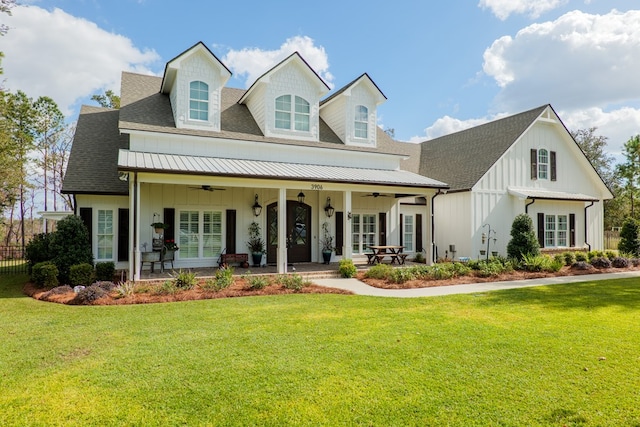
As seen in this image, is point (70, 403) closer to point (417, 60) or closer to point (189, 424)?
point (189, 424)

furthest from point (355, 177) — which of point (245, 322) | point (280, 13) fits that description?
point (245, 322)

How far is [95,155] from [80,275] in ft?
20.3

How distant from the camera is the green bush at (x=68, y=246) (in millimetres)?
10703

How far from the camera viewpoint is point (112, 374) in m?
4.56

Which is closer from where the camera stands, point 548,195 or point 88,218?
point 88,218

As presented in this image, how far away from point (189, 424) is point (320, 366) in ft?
5.91

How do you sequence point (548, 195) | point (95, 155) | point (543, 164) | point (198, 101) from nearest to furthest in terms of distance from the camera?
1. point (198, 101)
2. point (95, 155)
3. point (548, 195)
4. point (543, 164)

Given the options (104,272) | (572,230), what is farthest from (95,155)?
(572,230)

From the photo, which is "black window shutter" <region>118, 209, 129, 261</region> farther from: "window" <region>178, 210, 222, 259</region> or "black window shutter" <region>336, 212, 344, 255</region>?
"black window shutter" <region>336, 212, 344, 255</region>

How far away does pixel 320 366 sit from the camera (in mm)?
4809

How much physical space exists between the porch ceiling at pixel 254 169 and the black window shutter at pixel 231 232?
2.17 metres

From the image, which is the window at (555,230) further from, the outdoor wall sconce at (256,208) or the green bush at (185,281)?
the green bush at (185,281)

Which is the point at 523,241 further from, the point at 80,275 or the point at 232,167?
the point at 80,275

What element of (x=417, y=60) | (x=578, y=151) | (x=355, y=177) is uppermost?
(x=417, y=60)
